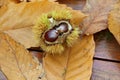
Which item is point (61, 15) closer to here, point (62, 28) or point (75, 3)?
point (62, 28)

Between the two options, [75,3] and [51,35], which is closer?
[51,35]

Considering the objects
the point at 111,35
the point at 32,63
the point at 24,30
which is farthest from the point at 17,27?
the point at 111,35

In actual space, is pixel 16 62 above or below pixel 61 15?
below

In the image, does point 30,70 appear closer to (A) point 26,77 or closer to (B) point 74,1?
(A) point 26,77

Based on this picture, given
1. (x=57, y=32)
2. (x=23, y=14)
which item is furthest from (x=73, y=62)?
(x=23, y=14)

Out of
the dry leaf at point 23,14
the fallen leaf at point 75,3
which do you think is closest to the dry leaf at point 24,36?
the dry leaf at point 23,14

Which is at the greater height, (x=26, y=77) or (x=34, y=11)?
(x=34, y=11)
